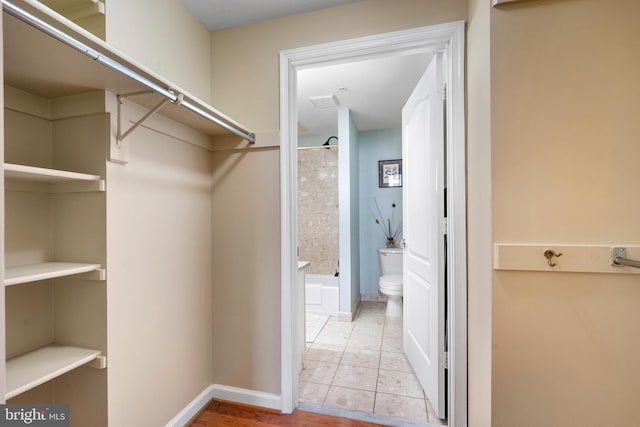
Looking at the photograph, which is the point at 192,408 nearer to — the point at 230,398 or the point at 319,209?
the point at 230,398

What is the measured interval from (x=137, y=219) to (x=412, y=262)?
5.88 feet

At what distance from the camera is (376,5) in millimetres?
1587

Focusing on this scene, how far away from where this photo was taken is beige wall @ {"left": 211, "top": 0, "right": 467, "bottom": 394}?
1.74m

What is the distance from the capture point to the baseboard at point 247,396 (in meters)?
1.75

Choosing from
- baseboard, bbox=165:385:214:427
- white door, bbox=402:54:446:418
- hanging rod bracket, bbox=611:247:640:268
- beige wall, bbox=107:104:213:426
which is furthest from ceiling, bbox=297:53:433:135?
baseboard, bbox=165:385:214:427

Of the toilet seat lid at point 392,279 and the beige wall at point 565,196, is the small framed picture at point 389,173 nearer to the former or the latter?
the toilet seat lid at point 392,279

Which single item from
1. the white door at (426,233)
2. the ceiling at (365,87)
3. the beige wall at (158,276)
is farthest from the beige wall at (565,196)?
the beige wall at (158,276)

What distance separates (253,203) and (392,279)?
215cm

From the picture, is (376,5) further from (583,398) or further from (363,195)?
(363,195)

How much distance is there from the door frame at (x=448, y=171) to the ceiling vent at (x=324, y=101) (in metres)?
1.20

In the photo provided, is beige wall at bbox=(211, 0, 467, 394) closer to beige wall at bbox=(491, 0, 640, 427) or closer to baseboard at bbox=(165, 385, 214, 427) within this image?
baseboard at bbox=(165, 385, 214, 427)

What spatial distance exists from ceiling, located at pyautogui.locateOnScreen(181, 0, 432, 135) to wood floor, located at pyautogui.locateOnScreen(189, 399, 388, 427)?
7.50 ft

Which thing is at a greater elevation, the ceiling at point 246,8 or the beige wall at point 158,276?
the ceiling at point 246,8

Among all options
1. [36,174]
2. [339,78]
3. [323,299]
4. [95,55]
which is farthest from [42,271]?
[323,299]
